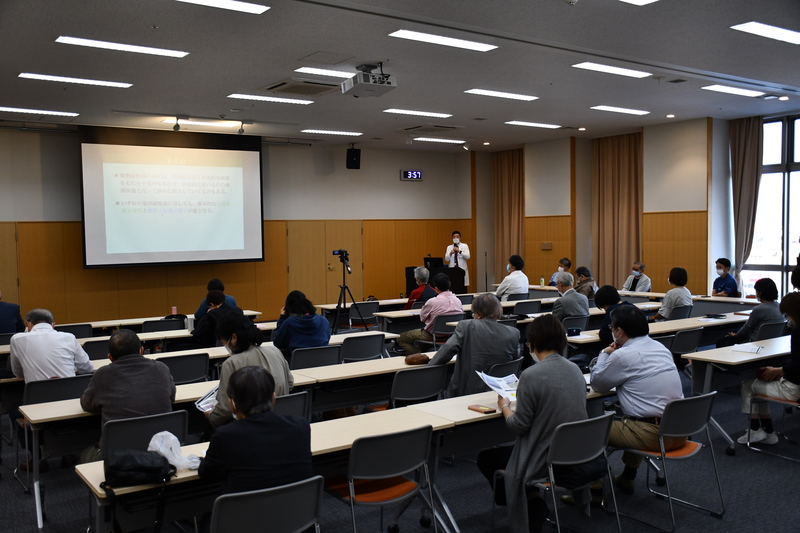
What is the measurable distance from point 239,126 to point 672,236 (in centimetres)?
802

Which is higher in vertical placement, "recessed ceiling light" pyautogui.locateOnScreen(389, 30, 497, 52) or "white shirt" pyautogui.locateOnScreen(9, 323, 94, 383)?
"recessed ceiling light" pyautogui.locateOnScreen(389, 30, 497, 52)

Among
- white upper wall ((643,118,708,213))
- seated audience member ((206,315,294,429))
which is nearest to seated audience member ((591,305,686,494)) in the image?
seated audience member ((206,315,294,429))

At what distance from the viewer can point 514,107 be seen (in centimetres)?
1031

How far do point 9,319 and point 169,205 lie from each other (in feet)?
15.9

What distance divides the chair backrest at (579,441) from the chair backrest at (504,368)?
45.0 inches

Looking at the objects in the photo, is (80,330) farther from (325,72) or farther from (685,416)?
(685,416)

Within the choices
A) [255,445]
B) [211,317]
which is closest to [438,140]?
[211,317]

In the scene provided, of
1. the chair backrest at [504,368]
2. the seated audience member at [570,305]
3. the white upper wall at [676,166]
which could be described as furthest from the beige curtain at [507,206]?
the chair backrest at [504,368]

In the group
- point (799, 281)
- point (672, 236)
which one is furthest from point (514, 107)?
point (799, 281)

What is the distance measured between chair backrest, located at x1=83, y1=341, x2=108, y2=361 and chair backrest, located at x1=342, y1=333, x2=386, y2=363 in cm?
229

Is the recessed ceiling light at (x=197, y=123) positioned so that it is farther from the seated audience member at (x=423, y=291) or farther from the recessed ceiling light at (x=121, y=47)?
the seated audience member at (x=423, y=291)

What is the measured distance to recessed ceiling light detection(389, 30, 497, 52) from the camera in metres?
6.40

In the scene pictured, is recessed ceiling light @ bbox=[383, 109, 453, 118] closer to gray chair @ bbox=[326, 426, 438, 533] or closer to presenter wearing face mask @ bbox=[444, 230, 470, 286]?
presenter wearing face mask @ bbox=[444, 230, 470, 286]

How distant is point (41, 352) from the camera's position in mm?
4887
